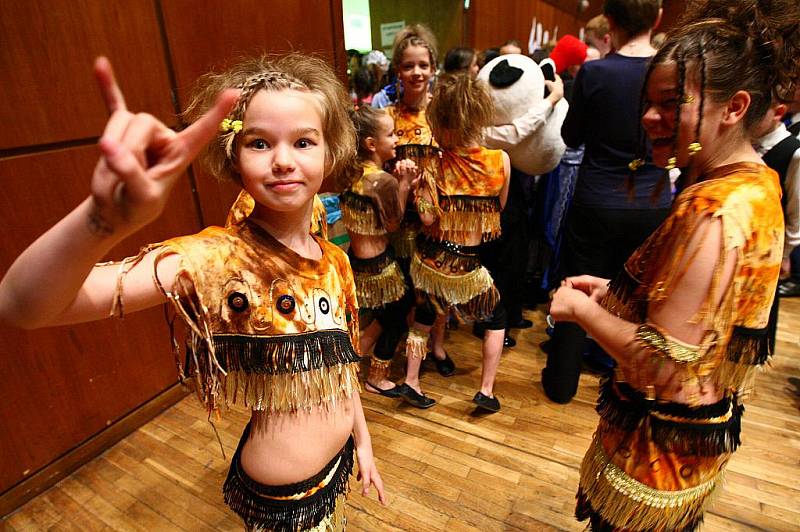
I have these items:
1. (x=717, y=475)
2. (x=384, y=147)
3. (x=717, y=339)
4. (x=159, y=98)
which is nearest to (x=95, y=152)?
(x=159, y=98)

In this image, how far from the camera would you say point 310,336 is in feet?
2.87

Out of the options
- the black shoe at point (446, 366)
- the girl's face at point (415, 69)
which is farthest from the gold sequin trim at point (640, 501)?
the girl's face at point (415, 69)

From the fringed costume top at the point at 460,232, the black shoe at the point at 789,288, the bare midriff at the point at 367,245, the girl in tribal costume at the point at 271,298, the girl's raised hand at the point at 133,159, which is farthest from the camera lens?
the black shoe at the point at 789,288

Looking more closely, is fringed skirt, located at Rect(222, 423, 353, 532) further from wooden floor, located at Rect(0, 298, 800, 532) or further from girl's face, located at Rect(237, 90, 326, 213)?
wooden floor, located at Rect(0, 298, 800, 532)

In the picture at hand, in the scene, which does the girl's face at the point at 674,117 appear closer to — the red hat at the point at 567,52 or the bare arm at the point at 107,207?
the bare arm at the point at 107,207

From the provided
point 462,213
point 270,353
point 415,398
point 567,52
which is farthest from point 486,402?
point 567,52

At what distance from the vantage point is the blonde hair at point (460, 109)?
1.78 meters

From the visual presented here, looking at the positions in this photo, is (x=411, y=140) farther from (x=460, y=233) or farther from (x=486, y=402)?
(x=486, y=402)

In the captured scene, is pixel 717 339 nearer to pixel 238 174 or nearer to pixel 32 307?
pixel 238 174

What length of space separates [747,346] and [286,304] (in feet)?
2.93

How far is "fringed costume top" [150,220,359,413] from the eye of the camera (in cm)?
78

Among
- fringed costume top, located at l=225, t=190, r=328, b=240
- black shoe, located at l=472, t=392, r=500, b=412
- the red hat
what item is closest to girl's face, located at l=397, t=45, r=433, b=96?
the red hat

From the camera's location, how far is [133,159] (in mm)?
448

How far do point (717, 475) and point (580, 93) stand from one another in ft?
4.90
